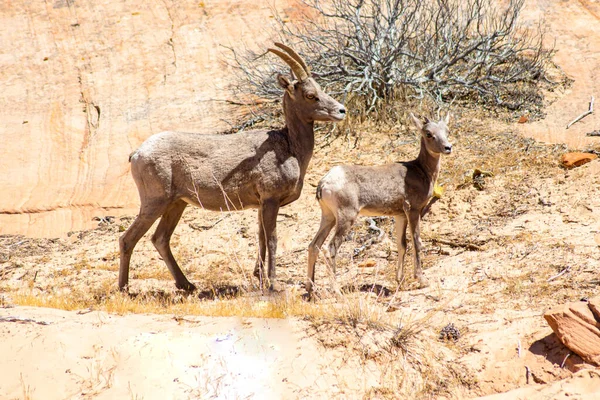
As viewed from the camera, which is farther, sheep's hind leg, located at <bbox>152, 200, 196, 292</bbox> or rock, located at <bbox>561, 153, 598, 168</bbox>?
rock, located at <bbox>561, 153, 598, 168</bbox>

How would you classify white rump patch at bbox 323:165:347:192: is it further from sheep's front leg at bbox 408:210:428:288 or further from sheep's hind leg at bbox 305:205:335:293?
sheep's front leg at bbox 408:210:428:288

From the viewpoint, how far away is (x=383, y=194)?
8109mm

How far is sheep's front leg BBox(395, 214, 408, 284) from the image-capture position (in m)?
8.31

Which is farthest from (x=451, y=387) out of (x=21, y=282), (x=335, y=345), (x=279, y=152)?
(x=21, y=282)

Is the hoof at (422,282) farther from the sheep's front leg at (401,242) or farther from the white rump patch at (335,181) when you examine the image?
the white rump patch at (335,181)

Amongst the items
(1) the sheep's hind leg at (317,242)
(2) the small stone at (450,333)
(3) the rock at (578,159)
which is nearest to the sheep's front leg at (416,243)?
(1) the sheep's hind leg at (317,242)

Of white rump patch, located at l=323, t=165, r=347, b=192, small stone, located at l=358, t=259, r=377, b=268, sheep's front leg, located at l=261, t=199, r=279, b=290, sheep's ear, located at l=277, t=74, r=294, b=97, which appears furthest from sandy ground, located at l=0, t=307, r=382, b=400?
sheep's ear, located at l=277, t=74, r=294, b=97

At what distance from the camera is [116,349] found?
20.3ft

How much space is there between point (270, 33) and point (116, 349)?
434 inches

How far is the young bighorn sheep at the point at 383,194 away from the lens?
782 cm

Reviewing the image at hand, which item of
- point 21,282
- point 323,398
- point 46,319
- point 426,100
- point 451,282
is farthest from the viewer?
point 426,100

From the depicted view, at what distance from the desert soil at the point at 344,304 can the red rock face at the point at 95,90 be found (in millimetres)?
1355

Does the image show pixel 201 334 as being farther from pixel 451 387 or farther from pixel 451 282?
pixel 451 282

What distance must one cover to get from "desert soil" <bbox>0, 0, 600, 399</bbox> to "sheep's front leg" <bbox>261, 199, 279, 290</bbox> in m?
0.32
